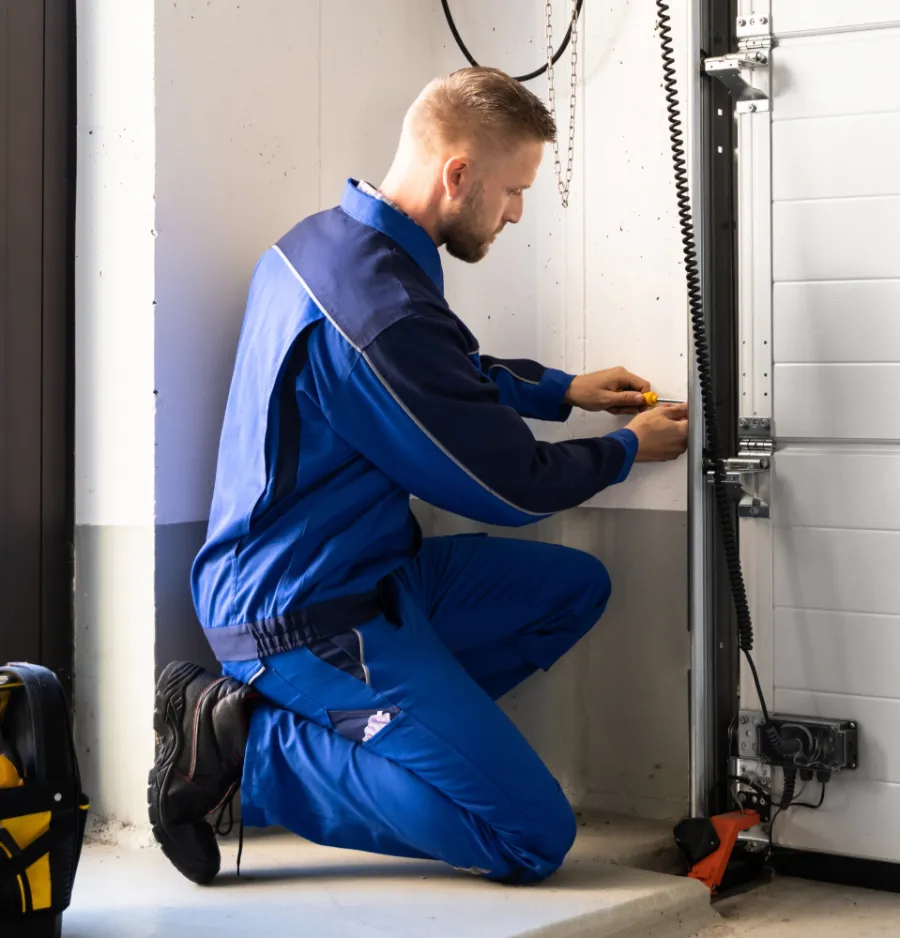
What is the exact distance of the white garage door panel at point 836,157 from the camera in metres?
2.29

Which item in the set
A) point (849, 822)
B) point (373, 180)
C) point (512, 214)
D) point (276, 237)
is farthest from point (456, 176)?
point (849, 822)

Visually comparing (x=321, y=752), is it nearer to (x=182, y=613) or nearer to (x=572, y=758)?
(x=182, y=613)

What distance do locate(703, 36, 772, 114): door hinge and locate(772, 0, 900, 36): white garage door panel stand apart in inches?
2.1

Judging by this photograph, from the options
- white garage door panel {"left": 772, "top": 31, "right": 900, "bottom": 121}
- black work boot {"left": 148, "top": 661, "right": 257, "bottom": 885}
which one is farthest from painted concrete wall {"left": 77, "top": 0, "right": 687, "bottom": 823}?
white garage door panel {"left": 772, "top": 31, "right": 900, "bottom": 121}

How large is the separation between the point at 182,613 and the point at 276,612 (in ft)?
1.16

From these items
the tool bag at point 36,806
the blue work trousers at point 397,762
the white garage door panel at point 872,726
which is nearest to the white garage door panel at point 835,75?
the white garage door panel at point 872,726

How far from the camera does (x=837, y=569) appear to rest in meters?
2.36

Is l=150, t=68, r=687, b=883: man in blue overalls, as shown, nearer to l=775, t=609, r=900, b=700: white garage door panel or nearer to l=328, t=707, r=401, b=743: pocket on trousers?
l=328, t=707, r=401, b=743: pocket on trousers

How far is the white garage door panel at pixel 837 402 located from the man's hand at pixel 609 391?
12.8 inches

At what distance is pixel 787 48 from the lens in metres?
2.36

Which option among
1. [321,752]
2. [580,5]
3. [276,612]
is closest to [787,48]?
[580,5]

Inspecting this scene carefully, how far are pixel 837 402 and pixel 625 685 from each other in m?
0.84

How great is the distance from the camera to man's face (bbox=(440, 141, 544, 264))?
2244 millimetres

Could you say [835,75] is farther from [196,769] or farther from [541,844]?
[196,769]
